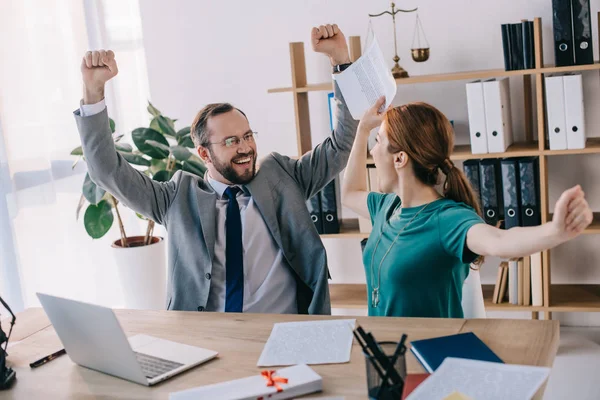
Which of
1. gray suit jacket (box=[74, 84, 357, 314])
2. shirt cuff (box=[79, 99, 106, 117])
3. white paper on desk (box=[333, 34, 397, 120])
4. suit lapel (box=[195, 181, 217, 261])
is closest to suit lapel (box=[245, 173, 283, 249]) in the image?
gray suit jacket (box=[74, 84, 357, 314])

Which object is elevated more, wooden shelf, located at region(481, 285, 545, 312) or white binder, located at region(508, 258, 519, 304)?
white binder, located at region(508, 258, 519, 304)

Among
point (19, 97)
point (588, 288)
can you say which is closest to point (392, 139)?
→ point (588, 288)

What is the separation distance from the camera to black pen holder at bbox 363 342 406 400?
138 centimetres

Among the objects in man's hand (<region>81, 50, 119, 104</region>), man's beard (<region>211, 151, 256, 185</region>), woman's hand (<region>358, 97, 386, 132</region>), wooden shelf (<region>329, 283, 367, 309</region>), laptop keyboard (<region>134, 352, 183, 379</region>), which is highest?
man's hand (<region>81, 50, 119, 104</region>)

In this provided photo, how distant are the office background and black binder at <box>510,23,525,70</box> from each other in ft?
0.84

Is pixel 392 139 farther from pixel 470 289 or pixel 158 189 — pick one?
pixel 158 189

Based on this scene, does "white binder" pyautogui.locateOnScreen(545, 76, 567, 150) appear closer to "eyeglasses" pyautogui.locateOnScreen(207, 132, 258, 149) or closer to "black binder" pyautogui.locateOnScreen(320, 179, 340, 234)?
"black binder" pyautogui.locateOnScreen(320, 179, 340, 234)

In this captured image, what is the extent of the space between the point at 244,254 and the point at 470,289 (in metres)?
0.73

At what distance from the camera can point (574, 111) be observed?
317cm

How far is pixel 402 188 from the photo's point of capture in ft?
6.60

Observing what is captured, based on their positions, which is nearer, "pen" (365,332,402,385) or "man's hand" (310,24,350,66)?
"pen" (365,332,402,385)

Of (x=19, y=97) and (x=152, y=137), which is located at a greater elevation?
(x=19, y=97)

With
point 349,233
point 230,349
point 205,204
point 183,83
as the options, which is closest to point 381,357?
point 230,349

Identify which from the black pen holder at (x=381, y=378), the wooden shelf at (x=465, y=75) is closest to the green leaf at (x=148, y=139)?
the wooden shelf at (x=465, y=75)
